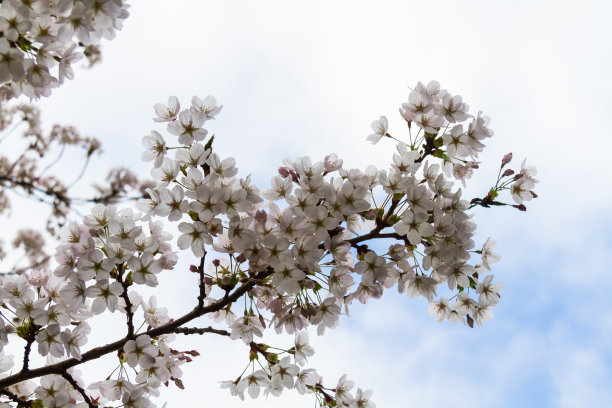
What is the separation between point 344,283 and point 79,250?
1.32 meters

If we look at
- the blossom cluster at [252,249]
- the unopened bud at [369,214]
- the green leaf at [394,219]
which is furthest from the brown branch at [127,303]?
the green leaf at [394,219]

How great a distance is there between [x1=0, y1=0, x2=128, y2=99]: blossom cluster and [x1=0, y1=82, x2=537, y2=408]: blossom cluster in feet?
1.89

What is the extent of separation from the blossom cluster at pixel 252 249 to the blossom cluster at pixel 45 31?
1.89 feet

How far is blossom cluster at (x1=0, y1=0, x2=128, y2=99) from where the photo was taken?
232cm

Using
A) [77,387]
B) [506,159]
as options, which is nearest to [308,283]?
[77,387]

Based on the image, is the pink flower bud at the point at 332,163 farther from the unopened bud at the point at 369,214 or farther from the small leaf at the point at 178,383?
the small leaf at the point at 178,383

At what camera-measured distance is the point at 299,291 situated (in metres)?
2.67

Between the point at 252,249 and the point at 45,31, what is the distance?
4.41 feet

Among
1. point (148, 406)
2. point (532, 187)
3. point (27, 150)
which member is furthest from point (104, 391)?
point (27, 150)

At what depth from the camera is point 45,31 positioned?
2457 mm

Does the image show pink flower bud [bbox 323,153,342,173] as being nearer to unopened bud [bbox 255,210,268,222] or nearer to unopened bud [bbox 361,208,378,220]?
unopened bud [bbox 361,208,378,220]

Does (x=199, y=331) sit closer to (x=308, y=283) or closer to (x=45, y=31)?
(x=308, y=283)

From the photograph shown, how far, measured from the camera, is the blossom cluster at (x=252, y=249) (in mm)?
2668

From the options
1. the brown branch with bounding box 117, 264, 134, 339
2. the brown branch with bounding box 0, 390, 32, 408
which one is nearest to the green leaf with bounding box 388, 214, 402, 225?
the brown branch with bounding box 117, 264, 134, 339
